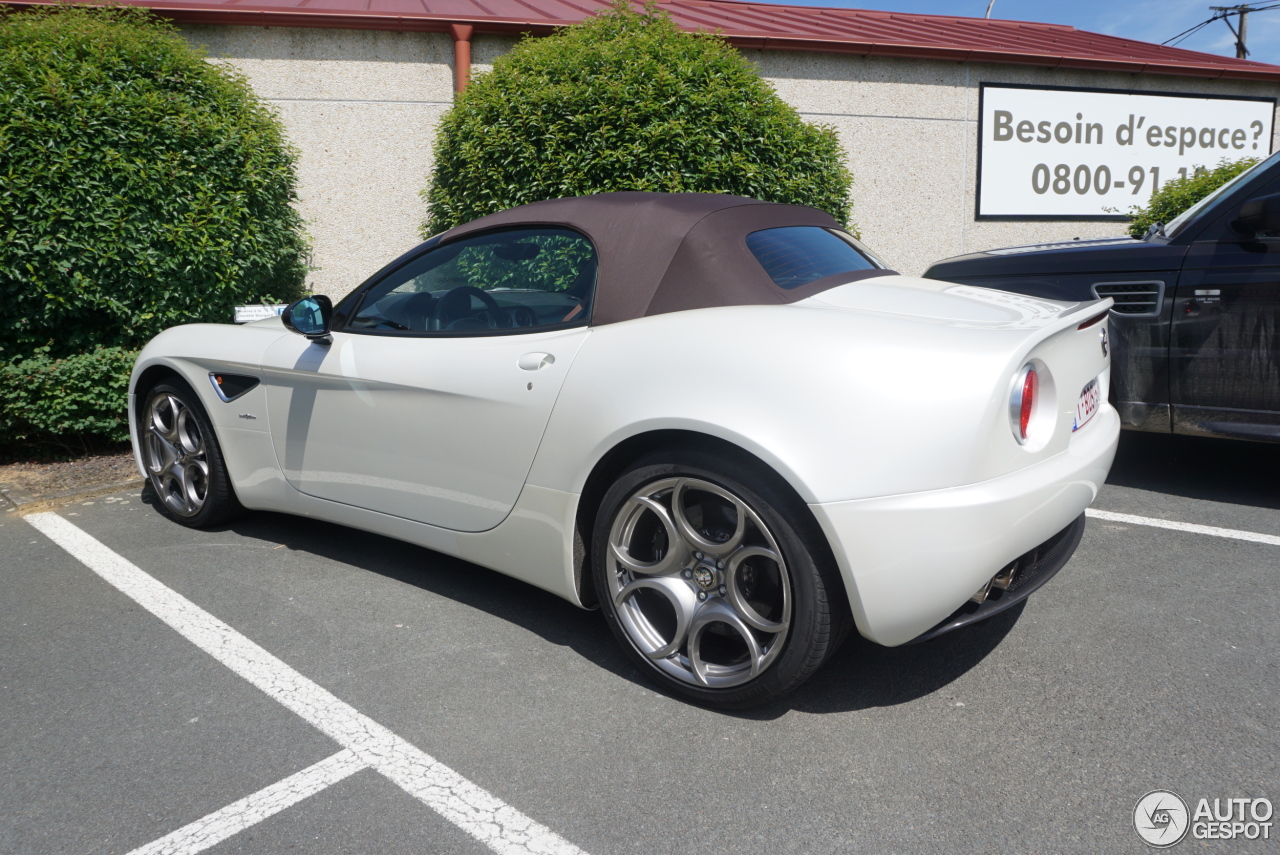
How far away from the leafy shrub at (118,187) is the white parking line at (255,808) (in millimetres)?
4339

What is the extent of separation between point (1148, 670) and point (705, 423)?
1555mm

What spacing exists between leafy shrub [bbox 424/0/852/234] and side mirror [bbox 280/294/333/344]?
11.6 feet

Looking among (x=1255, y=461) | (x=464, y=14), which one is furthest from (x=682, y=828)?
(x=464, y=14)

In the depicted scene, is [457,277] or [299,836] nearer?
[299,836]

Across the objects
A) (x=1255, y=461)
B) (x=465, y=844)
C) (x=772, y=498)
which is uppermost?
(x=772, y=498)

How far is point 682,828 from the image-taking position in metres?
2.08

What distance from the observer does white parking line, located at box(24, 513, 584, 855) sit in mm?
2088

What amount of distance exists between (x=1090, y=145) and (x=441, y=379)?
1017 centimetres

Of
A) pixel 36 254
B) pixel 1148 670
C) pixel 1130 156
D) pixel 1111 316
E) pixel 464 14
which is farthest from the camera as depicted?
pixel 1130 156

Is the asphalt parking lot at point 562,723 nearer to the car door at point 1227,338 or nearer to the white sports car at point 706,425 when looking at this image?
the white sports car at point 706,425

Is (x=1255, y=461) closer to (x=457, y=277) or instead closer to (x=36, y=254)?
(x=457, y=277)

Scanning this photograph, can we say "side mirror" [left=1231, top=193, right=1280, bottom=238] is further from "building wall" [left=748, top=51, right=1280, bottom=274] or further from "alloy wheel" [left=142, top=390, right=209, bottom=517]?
"building wall" [left=748, top=51, right=1280, bottom=274]

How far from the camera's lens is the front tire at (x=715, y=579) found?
93.0 inches

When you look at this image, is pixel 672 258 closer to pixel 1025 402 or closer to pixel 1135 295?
pixel 1025 402
